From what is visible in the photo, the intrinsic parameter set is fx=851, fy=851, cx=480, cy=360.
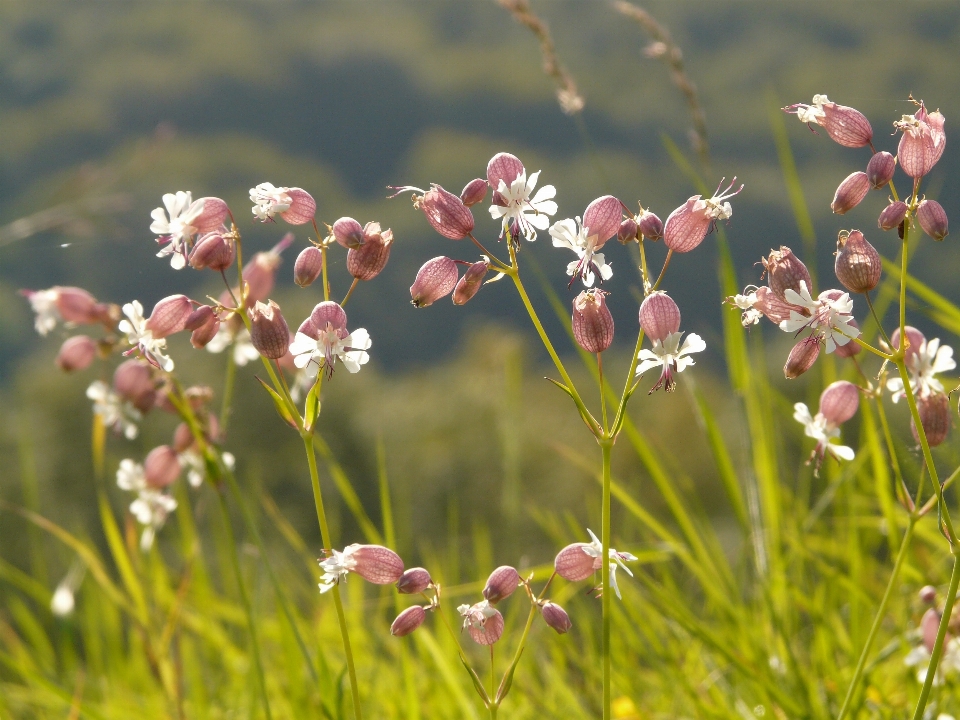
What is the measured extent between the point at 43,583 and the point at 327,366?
1.70 m

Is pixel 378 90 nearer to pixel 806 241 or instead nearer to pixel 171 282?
pixel 171 282

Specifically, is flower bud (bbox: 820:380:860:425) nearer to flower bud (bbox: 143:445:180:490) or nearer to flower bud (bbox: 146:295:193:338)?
flower bud (bbox: 146:295:193:338)

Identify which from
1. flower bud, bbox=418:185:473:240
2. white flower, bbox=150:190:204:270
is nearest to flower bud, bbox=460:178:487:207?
flower bud, bbox=418:185:473:240

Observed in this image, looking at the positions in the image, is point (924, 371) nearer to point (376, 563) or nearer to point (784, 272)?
point (784, 272)

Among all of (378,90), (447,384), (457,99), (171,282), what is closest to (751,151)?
(457,99)

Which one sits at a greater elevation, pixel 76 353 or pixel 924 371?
pixel 924 371

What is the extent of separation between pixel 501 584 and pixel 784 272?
1.05 ft

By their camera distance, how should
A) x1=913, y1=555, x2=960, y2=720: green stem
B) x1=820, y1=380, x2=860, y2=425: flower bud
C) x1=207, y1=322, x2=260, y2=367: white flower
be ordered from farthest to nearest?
x1=207, y1=322, x2=260, y2=367: white flower, x1=820, y1=380, x2=860, y2=425: flower bud, x1=913, y1=555, x2=960, y2=720: green stem

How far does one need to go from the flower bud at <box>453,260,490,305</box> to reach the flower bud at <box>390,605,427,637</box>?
0.25 meters

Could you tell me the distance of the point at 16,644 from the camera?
184 cm

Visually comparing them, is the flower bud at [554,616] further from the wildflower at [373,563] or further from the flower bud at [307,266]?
the flower bud at [307,266]

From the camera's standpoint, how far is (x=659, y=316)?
1.97ft

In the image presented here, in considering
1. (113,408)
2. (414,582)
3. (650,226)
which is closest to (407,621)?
(414,582)

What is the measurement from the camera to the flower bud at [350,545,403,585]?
2.22 feet
